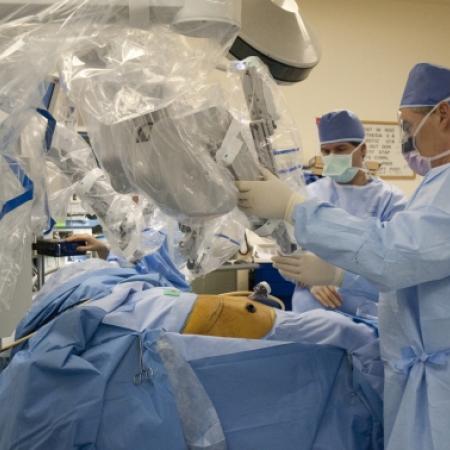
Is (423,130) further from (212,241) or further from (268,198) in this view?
(212,241)

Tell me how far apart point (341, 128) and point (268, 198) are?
1.23 metres

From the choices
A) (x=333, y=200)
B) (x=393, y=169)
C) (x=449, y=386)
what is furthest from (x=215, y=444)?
(x=393, y=169)

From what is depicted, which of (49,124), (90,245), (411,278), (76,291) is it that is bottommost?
(90,245)

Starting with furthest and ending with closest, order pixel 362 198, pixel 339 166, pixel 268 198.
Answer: pixel 362 198 → pixel 339 166 → pixel 268 198

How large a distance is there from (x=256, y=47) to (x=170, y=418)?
0.80 metres

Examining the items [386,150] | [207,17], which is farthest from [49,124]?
[386,150]

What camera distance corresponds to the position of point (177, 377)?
42.9 inches

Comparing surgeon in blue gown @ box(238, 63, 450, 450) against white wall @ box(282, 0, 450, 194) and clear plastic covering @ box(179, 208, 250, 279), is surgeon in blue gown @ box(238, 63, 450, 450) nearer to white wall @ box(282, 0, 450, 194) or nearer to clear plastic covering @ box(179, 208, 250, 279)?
clear plastic covering @ box(179, 208, 250, 279)

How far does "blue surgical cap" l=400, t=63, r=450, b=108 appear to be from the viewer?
1180 millimetres

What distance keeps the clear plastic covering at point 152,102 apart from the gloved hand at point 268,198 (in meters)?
0.02

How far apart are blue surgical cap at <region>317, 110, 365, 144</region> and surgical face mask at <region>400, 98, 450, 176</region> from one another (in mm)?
851

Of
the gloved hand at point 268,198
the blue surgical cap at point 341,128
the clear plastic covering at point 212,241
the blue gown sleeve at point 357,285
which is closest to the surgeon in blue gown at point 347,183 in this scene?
the blue surgical cap at point 341,128

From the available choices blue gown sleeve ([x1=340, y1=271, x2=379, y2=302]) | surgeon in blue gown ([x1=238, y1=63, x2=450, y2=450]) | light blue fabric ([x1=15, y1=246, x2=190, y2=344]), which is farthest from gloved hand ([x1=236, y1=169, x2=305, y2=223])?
light blue fabric ([x1=15, y1=246, x2=190, y2=344])

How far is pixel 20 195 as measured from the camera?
33.0 inches
